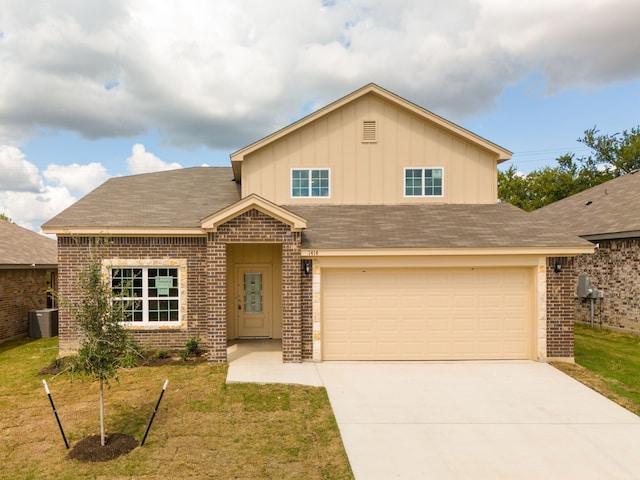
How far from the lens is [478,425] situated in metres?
7.61

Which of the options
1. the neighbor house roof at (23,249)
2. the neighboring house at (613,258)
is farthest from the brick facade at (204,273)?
the neighboring house at (613,258)

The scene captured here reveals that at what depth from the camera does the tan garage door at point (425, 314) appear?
1164 centimetres

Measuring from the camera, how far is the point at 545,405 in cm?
855

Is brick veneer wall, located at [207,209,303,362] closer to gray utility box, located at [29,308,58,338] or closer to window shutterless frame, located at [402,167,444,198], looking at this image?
window shutterless frame, located at [402,167,444,198]

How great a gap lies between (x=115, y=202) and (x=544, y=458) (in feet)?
43.1

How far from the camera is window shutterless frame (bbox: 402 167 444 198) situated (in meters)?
14.5

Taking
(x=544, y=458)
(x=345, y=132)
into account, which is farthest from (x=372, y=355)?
(x=345, y=132)

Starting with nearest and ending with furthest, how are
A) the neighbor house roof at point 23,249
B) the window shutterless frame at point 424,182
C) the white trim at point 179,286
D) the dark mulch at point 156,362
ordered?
the dark mulch at point 156,362 < the white trim at point 179,286 < the window shutterless frame at point 424,182 < the neighbor house roof at point 23,249

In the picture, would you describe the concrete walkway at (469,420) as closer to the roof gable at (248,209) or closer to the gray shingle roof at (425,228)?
the gray shingle roof at (425,228)

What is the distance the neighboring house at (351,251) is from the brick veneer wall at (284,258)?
0.12ft

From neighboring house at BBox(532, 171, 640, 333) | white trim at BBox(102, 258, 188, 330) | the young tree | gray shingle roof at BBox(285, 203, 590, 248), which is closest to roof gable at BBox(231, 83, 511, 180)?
gray shingle roof at BBox(285, 203, 590, 248)

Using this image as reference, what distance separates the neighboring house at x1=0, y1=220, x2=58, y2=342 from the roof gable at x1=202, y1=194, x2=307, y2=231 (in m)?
7.52

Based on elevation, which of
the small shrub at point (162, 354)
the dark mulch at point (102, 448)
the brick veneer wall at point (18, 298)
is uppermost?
the brick veneer wall at point (18, 298)

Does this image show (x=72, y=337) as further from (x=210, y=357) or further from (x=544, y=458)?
(x=544, y=458)
